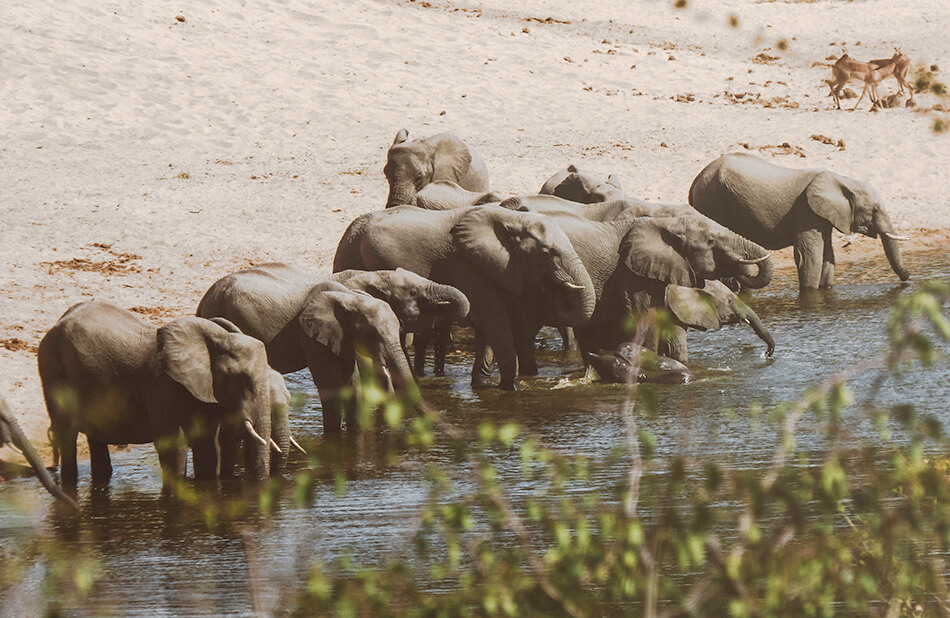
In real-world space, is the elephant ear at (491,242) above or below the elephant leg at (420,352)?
above

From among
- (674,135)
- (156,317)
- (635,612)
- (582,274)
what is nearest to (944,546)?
(635,612)

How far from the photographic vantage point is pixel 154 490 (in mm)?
8000

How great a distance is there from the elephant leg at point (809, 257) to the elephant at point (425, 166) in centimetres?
362

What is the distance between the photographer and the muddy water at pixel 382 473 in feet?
20.2

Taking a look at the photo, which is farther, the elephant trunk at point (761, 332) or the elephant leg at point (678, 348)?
the elephant trunk at point (761, 332)

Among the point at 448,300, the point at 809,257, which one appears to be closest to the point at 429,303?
the point at 448,300

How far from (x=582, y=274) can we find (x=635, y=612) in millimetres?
5694

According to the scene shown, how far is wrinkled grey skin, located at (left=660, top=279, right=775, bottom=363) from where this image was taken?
1099 cm

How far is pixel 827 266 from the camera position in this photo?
15219 mm

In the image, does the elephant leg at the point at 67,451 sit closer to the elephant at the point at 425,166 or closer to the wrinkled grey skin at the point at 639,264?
the wrinkled grey skin at the point at 639,264

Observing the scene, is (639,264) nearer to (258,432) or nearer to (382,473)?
(382,473)

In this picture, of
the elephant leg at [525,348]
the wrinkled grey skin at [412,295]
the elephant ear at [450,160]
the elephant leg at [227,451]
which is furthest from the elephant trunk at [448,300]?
the elephant ear at [450,160]

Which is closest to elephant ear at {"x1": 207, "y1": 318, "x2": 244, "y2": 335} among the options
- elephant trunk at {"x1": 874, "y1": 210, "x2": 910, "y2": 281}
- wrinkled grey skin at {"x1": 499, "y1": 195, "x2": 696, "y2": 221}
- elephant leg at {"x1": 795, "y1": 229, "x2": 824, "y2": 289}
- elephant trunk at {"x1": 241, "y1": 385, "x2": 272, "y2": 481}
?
elephant trunk at {"x1": 241, "y1": 385, "x2": 272, "y2": 481}

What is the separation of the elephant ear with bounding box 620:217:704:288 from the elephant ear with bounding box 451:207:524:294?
3.17ft
